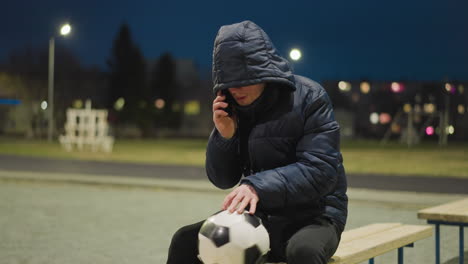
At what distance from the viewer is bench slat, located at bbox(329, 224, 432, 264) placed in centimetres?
400

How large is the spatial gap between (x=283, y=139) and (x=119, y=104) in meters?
73.7

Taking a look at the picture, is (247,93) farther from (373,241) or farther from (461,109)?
(461,109)

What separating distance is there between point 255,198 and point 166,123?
73276 millimetres

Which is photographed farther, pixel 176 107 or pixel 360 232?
pixel 176 107

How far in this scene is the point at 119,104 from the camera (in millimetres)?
76125

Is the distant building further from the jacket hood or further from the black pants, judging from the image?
the jacket hood

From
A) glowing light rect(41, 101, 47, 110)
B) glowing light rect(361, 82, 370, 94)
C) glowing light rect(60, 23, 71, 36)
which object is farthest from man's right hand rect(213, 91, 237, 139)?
glowing light rect(361, 82, 370, 94)

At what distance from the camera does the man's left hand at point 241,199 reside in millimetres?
3291

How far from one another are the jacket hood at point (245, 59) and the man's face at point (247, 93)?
67 millimetres

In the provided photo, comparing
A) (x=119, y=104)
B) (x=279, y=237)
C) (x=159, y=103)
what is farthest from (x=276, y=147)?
(x=159, y=103)

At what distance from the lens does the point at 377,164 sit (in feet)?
76.9

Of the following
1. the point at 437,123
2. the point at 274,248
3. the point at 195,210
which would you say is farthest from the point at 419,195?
the point at 437,123

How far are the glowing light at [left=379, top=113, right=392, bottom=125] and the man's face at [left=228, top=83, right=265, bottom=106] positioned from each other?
8772 cm

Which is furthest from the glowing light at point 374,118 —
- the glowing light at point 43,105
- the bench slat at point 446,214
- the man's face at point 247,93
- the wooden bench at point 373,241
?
the man's face at point 247,93
